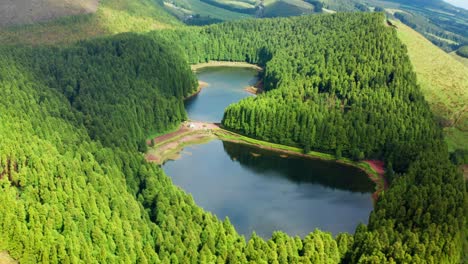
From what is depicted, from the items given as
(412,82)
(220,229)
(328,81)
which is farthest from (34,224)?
(412,82)

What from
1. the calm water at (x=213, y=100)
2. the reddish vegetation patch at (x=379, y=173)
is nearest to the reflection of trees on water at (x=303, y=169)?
the reddish vegetation patch at (x=379, y=173)

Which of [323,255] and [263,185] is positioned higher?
[323,255]

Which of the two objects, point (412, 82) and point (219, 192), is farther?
point (412, 82)

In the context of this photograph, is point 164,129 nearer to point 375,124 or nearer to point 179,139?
point 179,139

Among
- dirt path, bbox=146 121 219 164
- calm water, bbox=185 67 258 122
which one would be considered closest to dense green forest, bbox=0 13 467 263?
dirt path, bbox=146 121 219 164

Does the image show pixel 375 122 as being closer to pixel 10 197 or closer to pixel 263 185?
pixel 263 185

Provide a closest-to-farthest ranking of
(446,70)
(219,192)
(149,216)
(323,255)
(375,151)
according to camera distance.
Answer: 1. (323,255)
2. (149,216)
3. (219,192)
4. (375,151)
5. (446,70)

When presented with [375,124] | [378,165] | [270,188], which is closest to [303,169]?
[270,188]
